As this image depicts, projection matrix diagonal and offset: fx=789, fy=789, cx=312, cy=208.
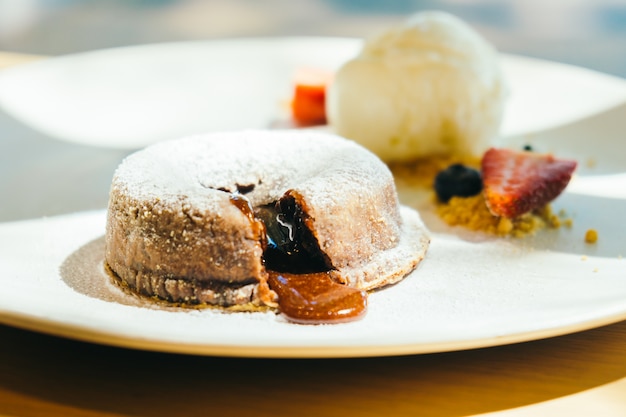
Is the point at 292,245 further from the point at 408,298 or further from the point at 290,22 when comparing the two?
the point at 290,22

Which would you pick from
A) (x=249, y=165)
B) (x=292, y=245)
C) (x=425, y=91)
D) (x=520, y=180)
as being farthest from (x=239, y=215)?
(x=425, y=91)

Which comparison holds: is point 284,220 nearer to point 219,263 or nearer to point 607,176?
point 219,263

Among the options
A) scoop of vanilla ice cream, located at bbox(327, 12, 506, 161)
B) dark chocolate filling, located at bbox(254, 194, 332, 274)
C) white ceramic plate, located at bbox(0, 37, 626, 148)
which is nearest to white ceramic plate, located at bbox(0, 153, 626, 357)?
dark chocolate filling, located at bbox(254, 194, 332, 274)

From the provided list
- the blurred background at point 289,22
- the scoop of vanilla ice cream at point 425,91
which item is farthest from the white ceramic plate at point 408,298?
the blurred background at point 289,22

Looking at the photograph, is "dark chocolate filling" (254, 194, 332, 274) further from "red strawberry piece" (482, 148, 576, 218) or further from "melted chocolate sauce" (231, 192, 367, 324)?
"red strawberry piece" (482, 148, 576, 218)

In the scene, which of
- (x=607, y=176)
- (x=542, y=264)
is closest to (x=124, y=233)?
(x=542, y=264)
